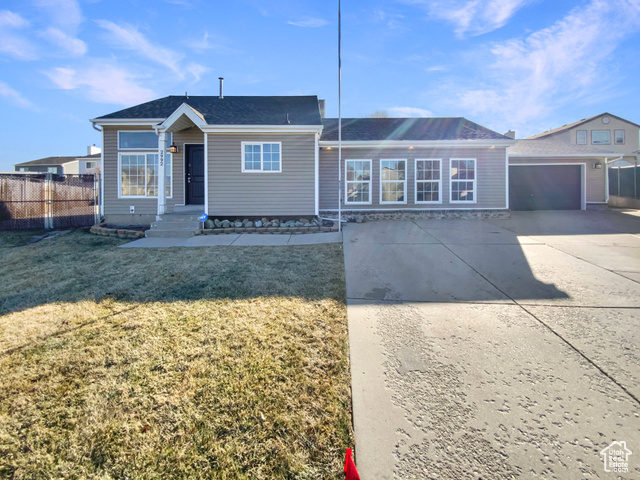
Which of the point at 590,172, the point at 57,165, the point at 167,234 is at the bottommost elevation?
the point at 167,234

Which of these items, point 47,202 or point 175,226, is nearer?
point 175,226

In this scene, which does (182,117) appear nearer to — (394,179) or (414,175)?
(394,179)

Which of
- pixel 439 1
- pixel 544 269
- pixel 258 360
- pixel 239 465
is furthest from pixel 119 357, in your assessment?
pixel 439 1

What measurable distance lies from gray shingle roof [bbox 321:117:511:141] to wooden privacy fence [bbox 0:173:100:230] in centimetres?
981

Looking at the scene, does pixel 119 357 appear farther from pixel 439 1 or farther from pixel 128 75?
pixel 128 75

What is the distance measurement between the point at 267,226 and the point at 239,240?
1775 millimetres

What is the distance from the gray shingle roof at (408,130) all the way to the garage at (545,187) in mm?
3037

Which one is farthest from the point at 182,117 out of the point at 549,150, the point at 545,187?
the point at 549,150

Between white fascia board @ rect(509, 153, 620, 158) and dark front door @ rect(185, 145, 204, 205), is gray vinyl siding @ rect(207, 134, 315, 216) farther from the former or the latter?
white fascia board @ rect(509, 153, 620, 158)

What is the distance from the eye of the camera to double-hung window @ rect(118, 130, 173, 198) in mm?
10984

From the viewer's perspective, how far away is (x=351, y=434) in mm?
1878

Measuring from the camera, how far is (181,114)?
9727mm

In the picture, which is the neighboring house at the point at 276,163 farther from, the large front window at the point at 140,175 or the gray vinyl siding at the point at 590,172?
the gray vinyl siding at the point at 590,172

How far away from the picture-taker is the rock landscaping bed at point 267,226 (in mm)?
9422
